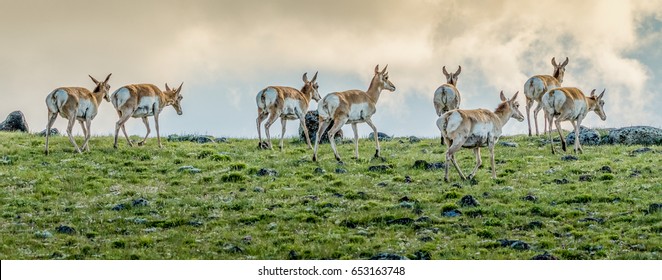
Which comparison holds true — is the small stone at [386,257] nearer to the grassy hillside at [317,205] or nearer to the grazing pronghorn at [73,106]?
the grassy hillside at [317,205]

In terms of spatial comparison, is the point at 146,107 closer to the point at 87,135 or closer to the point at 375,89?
the point at 87,135

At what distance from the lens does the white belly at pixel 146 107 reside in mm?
40375

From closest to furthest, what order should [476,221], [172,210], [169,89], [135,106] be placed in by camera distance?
[476,221] → [172,210] → [135,106] → [169,89]

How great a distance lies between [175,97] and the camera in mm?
44156

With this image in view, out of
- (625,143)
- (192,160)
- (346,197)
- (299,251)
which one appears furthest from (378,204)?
(625,143)

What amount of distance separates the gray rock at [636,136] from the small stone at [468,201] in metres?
15.7

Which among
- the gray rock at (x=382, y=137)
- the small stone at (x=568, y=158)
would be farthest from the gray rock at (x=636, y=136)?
the gray rock at (x=382, y=137)

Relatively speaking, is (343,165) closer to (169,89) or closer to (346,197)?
(346,197)

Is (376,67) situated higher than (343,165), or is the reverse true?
(376,67)

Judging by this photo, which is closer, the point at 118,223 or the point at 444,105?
the point at 118,223

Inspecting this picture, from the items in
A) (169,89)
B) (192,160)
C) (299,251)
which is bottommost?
(299,251)

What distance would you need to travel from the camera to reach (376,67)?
4078 centimetres

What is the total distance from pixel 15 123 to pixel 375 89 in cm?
1909

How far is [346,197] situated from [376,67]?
11.8 meters
